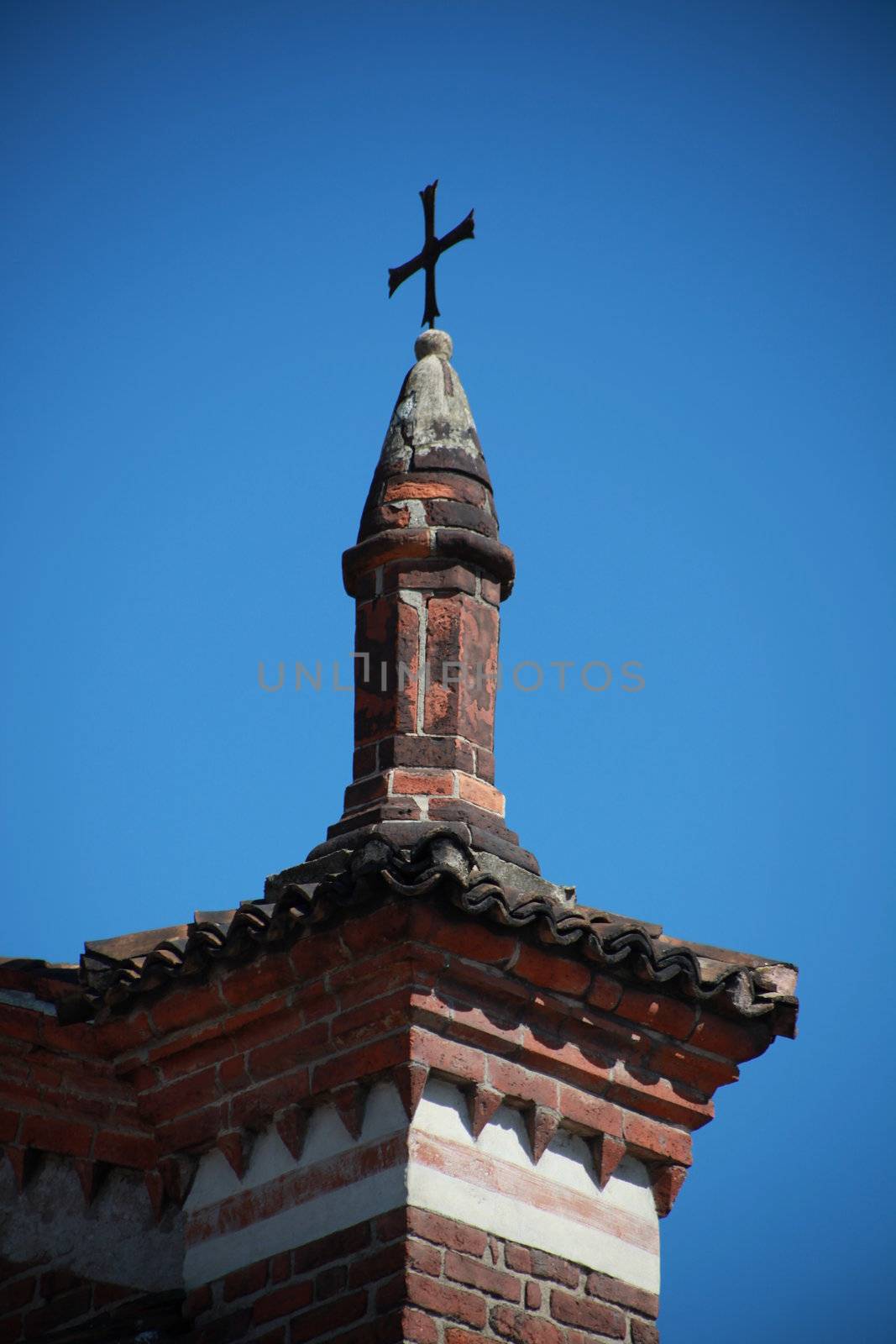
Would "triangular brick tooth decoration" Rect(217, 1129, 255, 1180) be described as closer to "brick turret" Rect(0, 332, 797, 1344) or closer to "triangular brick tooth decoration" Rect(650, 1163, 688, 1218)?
"brick turret" Rect(0, 332, 797, 1344)

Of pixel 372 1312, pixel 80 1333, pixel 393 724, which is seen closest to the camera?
pixel 372 1312

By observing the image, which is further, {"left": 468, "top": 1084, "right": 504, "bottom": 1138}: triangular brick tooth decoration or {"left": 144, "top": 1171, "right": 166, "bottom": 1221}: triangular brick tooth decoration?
{"left": 144, "top": 1171, "right": 166, "bottom": 1221}: triangular brick tooth decoration

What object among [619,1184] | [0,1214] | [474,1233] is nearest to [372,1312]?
[474,1233]

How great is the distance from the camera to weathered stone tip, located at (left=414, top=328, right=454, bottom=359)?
10.6 metres

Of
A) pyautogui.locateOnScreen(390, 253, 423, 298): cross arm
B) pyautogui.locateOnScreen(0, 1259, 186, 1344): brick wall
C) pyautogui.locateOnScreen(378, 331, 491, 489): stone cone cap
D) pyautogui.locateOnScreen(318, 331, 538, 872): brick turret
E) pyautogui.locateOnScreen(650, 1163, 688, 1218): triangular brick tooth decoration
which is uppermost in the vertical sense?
pyautogui.locateOnScreen(390, 253, 423, 298): cross arm

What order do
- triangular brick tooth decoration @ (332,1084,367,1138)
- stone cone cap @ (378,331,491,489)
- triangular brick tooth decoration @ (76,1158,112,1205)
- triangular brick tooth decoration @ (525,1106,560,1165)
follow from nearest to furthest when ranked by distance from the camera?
triangular brick tooth decoration @ (332,1084,367,1138), triangular brick tooth decoration @ (525,1106,560,1165), triangular brick tooth decoration @ (76,1158,112,1205), stone cone cap @ (378,331,491,489)

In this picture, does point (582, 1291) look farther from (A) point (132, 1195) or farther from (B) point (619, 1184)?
(A) point (132, 1195)

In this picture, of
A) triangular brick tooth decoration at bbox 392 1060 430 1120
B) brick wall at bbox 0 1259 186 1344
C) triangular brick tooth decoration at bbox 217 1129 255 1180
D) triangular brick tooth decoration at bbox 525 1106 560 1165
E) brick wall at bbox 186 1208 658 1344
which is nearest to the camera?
brick wall at bbox 186 1208 658 1344

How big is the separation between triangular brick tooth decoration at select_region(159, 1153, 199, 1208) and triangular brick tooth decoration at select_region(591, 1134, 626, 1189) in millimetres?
1525

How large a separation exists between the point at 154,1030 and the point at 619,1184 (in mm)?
1845

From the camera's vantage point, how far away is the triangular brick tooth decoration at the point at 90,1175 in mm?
9531

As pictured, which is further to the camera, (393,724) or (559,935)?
(393,724)

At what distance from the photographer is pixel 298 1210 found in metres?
8.48

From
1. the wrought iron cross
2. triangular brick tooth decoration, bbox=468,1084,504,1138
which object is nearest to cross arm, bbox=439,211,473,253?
the wrought iron cross
